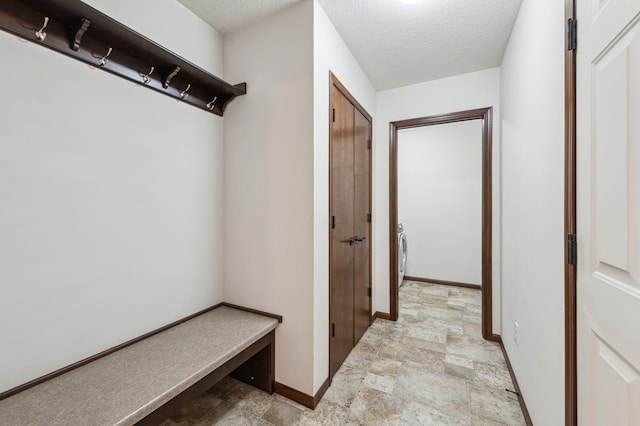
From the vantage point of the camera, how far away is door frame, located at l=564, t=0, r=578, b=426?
3.18ft

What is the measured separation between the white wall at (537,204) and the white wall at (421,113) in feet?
1.39

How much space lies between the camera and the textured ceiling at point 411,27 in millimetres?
1704

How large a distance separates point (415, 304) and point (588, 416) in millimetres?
2681

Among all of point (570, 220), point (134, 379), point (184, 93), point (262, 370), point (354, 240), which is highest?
point (184, 93)

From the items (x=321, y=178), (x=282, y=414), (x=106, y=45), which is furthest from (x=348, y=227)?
(x=106, y=45)

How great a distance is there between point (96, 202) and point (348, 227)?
5.38 ft

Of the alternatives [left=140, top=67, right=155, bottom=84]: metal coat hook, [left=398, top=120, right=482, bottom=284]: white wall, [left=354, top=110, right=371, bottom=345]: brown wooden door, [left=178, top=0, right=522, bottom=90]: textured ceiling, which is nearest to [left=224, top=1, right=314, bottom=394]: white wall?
[left=178, top=0, right=522, bottom=90]: textured ceiling

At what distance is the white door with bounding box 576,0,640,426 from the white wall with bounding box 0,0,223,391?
2.00m

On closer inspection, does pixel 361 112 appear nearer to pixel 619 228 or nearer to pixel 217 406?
pixel 619 228

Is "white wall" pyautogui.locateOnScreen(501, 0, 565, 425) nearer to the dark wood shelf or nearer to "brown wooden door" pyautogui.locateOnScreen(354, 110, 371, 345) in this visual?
"brown wooden door" pyautogui.locateOnScreen(354, 110, 371, 345)

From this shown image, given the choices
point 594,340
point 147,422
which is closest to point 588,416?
point 594,340

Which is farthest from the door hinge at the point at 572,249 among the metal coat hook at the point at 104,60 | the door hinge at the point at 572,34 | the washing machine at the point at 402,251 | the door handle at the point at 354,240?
the washing machine at the point at 402,251

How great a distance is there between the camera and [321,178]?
5.69 feet

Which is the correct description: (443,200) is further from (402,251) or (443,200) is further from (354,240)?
(354,240)
